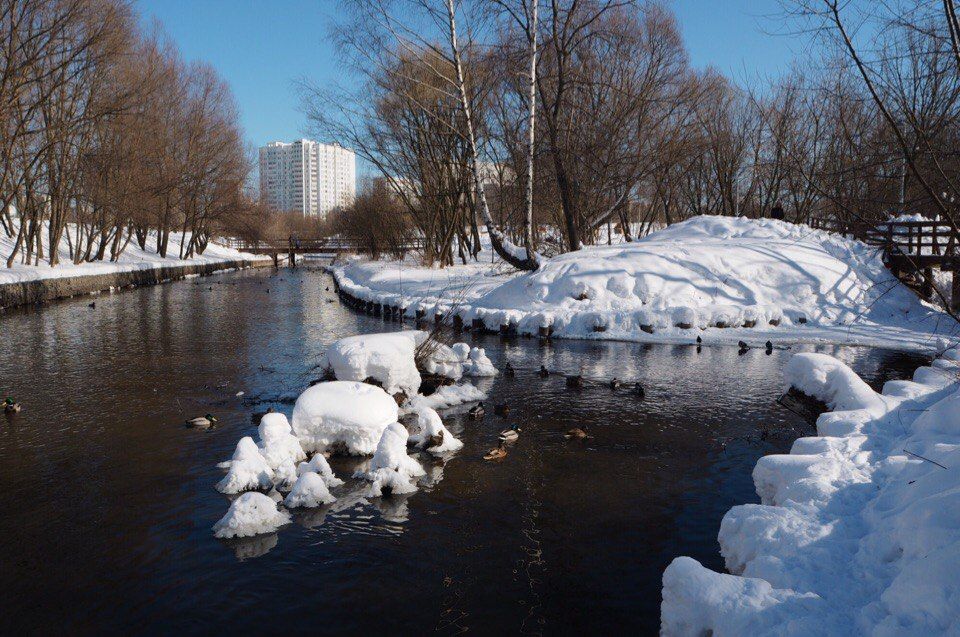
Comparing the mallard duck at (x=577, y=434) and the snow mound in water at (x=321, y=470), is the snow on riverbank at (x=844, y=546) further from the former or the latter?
the snow mound in water at (x=321, y=470)

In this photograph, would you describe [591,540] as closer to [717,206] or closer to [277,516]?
[277,516]

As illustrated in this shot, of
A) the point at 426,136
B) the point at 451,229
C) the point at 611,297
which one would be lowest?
the point at 611,297

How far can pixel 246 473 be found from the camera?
6.34 metres

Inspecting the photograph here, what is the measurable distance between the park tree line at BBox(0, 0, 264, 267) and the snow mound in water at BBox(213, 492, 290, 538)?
21.4 meters

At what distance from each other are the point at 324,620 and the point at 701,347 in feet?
40.5

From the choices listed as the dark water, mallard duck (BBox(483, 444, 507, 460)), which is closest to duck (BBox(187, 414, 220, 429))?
the dark water

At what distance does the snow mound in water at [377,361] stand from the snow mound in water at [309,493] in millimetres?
3187

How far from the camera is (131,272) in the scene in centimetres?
3312

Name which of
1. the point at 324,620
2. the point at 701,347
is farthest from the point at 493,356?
the point at 324,620

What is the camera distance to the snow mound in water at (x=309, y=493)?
19.6 feet

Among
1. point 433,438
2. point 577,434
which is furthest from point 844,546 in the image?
point 433,438

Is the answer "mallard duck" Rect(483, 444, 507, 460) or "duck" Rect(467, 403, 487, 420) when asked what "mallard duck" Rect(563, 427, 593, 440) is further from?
"duck" Rect(467, 403, 487, 420)

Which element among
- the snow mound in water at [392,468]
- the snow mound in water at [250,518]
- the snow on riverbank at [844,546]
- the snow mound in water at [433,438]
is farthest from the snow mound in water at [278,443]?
the snow on riverbank at [844,546]

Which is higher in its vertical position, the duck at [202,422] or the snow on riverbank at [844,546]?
the snow on riverbank at [844,546]
